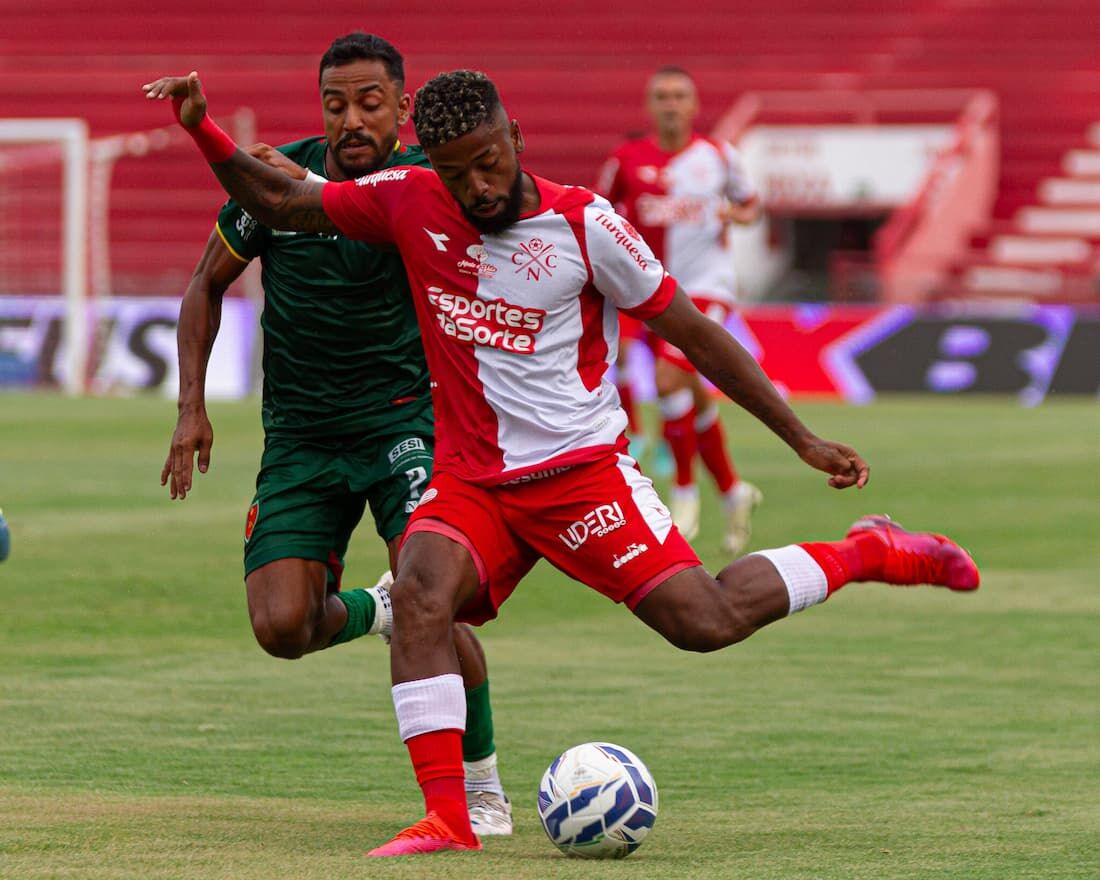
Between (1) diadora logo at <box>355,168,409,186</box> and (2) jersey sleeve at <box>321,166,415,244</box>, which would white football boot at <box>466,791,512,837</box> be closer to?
(2) jersey sleeve at <box>321,166,415,244</box>

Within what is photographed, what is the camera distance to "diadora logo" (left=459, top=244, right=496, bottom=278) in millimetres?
5223

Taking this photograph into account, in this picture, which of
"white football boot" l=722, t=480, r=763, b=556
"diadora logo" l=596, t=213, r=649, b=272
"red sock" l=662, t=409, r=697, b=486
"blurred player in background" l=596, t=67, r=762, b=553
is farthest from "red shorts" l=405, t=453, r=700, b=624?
"blurred player in background" l=596, t=67, r=762, b=553

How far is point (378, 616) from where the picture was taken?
6285 millimetres

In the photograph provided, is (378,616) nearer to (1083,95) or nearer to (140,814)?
(140,814)

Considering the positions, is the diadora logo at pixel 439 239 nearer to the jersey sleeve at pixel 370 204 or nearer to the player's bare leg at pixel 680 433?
the jersey sleeve at pixel 370 204

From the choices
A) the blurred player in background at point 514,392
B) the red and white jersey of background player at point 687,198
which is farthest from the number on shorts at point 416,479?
the red and white jersey of background player at point 687,198

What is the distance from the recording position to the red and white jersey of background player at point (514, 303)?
5.23 m

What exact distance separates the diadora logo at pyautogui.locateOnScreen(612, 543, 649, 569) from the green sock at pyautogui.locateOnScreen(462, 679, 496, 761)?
63 centimetres

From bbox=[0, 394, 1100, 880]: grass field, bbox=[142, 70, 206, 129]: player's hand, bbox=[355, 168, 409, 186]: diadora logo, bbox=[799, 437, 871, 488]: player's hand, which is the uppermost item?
bbox=[142, 70, 206, 129]: player's hand

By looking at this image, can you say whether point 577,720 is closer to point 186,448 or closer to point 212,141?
point 186,448

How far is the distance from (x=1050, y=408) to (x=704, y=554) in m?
12.6

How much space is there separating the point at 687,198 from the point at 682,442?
1788 mm

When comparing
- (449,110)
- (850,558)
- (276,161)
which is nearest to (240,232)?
(276,161)

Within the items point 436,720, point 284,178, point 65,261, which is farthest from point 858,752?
point 65,261
